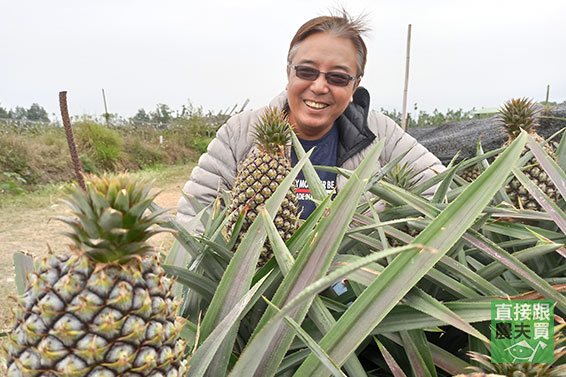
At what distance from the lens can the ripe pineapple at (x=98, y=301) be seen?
0.35 metres

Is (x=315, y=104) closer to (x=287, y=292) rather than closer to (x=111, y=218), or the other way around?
(x=287, y=292)

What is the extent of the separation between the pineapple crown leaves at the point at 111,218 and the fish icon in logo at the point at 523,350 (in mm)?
370

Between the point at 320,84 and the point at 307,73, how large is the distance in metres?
0.08

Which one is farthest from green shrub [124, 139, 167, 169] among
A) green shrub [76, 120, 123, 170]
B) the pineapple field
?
the pineapple field

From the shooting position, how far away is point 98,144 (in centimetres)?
775

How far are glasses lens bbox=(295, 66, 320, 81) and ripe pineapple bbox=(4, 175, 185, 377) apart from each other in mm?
1605

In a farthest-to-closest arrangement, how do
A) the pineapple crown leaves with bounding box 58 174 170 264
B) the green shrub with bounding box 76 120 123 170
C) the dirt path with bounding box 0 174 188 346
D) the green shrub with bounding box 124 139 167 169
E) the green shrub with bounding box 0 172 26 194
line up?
the green shrub with bounding box 124 139 167 169
the green shrub with bounding box 76 120 123 170
the green shrub with bounding box 0 172 26 194
the dirt path with bounding box 0 174 188 346
the pineapple crown leaves with bounding box 58 174 170 264

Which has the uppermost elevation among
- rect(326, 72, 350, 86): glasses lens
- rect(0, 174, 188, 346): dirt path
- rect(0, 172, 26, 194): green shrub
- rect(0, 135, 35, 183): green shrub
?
rect(0, 135, 35, 183): green shrub

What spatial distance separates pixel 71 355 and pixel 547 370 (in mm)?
443

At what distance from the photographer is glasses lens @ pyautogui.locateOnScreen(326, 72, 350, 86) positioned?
1862mm

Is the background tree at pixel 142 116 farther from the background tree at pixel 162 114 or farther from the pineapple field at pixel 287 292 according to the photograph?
the pineapple field at pixel 287 292

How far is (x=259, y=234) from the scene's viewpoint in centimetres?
52

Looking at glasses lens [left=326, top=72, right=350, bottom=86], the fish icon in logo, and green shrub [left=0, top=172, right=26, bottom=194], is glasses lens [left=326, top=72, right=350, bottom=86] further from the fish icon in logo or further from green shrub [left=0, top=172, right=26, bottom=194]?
green shrub [left=0, top=172, right=26, bottom=194]

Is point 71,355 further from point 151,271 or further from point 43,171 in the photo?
point 43,171
